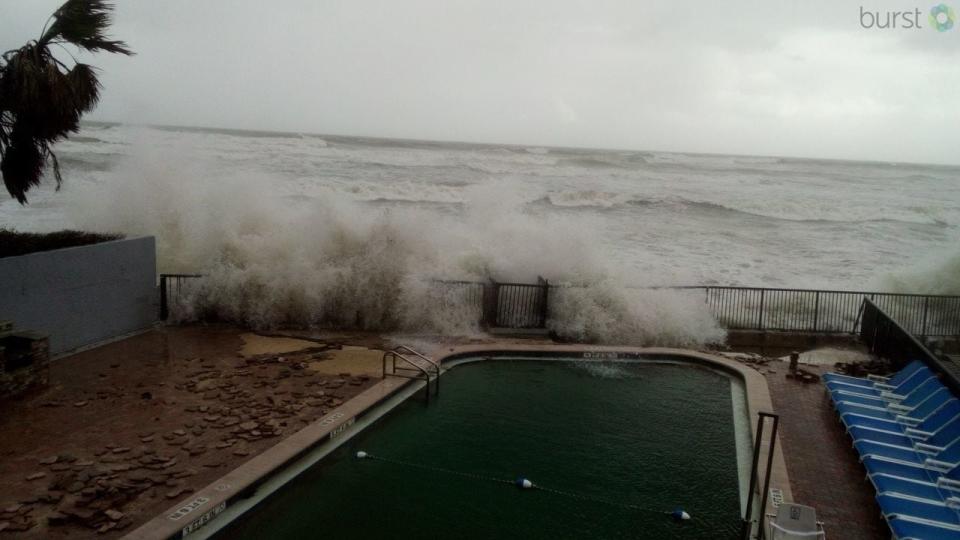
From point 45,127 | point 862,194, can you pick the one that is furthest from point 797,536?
point 862,194

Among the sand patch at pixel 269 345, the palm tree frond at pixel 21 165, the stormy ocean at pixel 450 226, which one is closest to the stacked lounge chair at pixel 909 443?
the stormy ocean at pixel 450 226

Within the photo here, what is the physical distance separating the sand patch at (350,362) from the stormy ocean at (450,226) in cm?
225

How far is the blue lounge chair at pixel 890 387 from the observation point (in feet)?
32.1

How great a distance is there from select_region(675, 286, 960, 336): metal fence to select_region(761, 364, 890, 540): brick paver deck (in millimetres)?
5131

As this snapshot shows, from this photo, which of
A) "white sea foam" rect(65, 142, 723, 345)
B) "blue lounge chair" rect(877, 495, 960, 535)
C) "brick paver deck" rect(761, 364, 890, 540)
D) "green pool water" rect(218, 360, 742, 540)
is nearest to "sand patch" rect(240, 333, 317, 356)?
"white sea foam" rect(65, 142, 723, 345)

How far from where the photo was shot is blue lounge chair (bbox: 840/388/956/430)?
874 centimetres

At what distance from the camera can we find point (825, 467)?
26.8ft

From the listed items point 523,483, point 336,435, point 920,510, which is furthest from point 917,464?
point 336,435

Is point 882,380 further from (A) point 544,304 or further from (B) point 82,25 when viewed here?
(B) point 82,25

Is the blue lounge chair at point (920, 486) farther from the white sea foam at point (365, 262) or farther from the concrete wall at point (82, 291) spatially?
the concrete wall at point (82, 291)

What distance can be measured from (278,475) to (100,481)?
6.03 ft

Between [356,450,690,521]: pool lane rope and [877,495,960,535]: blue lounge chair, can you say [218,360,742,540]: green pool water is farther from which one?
[877,495,960,535]: blue lounge chair

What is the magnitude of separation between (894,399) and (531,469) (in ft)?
18.7

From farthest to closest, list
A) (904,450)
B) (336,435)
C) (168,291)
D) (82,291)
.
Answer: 1. (168,291)
2. (82,291)
3. (336,435)
4. (904,450)
